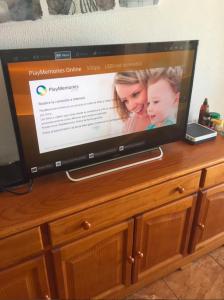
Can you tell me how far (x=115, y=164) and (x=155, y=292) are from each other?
2.74 ft

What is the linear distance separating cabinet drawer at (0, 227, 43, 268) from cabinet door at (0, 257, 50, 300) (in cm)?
5

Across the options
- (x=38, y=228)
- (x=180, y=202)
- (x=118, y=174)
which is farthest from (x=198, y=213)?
(x=38, y=228)

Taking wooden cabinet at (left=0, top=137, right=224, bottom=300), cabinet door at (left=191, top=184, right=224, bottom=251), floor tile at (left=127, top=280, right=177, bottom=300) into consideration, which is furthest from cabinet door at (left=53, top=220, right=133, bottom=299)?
cabinet door at (left=191, top=184, right=224, bottom=251)

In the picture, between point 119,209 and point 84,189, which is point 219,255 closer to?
point 119,209

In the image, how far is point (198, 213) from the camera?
1.44 metres

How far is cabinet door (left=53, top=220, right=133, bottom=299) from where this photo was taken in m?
1.11

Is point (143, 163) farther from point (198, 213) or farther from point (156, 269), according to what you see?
point (156, 269)

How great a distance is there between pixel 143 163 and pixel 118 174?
0.17 m

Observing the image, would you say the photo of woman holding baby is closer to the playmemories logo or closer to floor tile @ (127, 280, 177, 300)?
the playmemories logo

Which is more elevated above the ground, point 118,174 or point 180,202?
point 118,174

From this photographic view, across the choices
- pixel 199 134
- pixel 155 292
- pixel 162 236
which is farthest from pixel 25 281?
pixel 199 134

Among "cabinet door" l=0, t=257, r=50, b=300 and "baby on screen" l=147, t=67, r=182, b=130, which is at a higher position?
"baby on screen" l=147, t=67, r=182, b=130

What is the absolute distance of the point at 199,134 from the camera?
4.95 feet

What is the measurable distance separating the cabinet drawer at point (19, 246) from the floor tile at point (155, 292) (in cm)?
79
